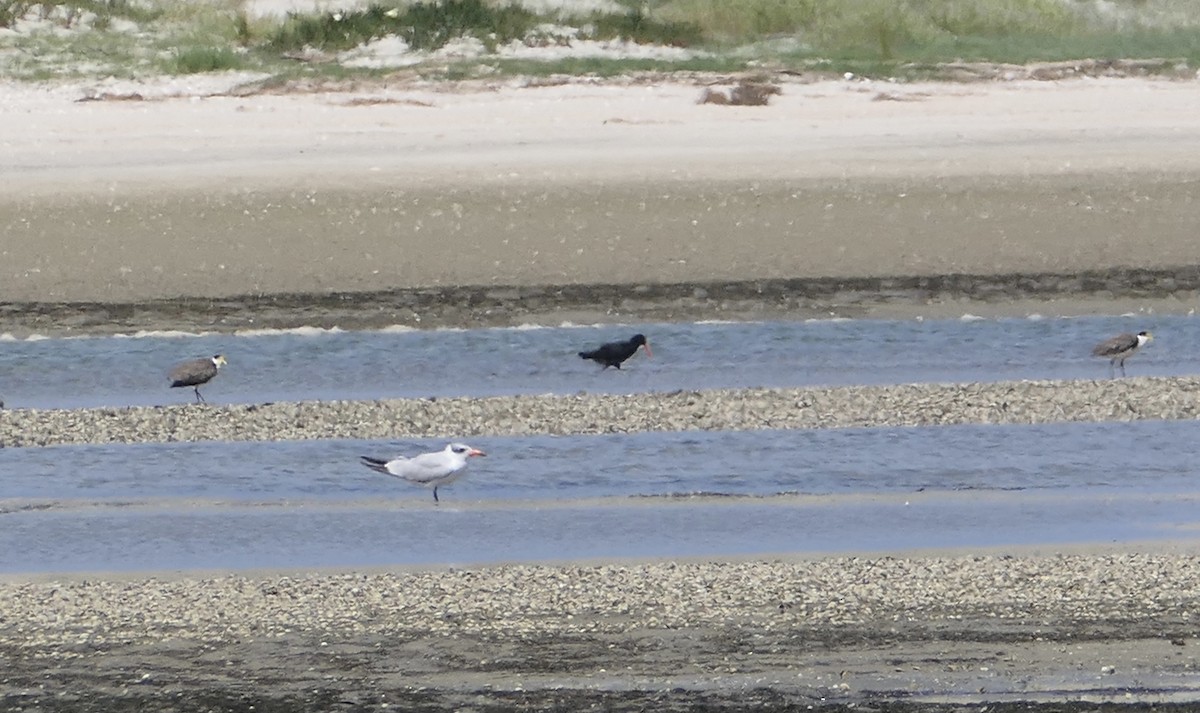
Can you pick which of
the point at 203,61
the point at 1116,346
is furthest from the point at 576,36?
the point at 1116,346

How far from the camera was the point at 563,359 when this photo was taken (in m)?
13.4

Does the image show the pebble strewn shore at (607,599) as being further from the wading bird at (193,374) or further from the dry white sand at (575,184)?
the dry white sand at (575,184)

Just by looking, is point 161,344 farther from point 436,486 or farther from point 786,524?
point 786,524

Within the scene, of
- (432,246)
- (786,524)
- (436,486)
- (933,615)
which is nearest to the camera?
(933,615)

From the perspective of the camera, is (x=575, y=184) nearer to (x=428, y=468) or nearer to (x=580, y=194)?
(x=580, y=194)

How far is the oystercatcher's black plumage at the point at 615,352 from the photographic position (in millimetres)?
12734

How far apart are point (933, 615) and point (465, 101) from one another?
16.4m

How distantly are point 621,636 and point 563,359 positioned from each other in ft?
20.5

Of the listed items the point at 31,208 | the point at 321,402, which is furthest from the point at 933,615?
the point at 31,208

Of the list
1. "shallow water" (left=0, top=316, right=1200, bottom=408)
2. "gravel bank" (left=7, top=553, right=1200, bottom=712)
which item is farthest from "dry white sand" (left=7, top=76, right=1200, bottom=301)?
"gravel bank" (left=7, top=553, right=1200, bottom=712)

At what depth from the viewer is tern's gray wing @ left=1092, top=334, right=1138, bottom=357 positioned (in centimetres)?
1245

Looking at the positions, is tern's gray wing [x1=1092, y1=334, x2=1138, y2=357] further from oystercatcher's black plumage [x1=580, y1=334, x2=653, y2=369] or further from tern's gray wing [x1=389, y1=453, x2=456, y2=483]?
tern's gray wing [x1=389, y1=453, x2=456, y2=483]

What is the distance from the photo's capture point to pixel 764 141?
20.7m

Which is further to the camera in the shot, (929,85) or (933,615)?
(929,85)
